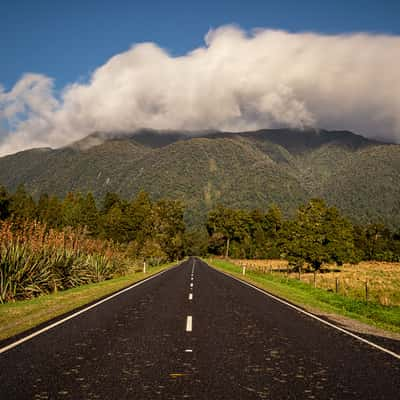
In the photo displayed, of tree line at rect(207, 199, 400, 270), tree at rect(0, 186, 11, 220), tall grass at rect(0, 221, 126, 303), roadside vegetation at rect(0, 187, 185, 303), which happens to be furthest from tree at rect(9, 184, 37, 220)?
tall grass at rect(0, 221, 126, 303)

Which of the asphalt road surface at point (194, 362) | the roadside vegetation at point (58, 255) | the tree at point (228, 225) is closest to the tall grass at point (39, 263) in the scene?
the roadside vegetation at point (58, 255)

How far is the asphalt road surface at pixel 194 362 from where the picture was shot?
16.8ft

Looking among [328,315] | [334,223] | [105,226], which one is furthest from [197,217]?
[328,315]

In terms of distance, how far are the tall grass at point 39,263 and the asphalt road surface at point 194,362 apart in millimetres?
5515

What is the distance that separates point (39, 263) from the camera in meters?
16.5

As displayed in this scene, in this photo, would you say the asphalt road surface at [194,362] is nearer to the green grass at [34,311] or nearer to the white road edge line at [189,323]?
the white road edge line at [189,323]

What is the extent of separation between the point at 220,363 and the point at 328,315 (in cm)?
752

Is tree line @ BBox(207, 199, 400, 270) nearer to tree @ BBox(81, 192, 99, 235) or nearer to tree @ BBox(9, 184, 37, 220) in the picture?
tree @ BBox(81, 192, 99, 235)

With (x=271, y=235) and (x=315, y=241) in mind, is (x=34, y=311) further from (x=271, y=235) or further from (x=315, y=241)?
(x=271, y=235)

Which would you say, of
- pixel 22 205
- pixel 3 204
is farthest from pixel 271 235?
pixel 3 204

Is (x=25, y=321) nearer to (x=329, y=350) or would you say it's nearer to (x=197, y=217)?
(x=329, y=350)

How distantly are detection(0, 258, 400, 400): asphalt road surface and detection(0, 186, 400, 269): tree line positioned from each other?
786 inches

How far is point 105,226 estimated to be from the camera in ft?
290

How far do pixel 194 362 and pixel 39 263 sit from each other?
39.6 feet
